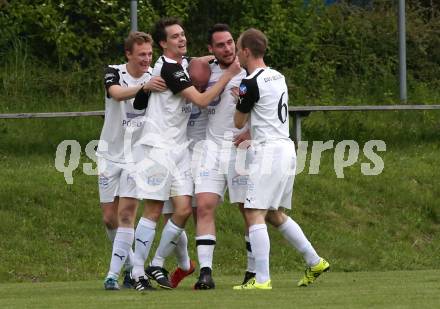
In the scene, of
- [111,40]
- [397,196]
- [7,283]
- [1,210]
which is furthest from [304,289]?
[111,40]

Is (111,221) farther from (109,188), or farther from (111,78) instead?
(111,78)

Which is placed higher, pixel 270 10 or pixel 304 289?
pixel 270 10

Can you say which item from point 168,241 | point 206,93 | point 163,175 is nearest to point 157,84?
point 206,93

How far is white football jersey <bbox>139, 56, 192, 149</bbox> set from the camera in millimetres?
11828

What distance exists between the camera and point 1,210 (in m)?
17.2

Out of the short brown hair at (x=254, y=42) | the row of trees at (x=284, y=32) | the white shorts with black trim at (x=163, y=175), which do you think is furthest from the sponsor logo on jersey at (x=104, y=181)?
the row of trees at (x=284, y=32)

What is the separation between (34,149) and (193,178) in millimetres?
8114

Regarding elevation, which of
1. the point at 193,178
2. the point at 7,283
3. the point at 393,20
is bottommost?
the point at 7,283

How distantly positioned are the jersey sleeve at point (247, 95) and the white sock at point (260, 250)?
957 mm

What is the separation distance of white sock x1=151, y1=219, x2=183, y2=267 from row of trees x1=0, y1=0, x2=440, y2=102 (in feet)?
34.1

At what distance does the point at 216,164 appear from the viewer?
11.9 metres

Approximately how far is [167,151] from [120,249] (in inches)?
36.8

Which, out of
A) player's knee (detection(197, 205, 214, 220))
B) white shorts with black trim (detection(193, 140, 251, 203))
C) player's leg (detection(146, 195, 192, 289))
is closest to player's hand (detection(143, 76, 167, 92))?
white shorts with black trim (detection(193, 140, 251, 203))

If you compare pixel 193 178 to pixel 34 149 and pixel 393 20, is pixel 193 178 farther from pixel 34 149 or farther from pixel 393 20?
pixel 393 20
